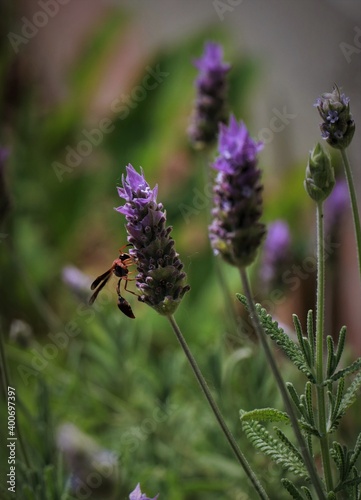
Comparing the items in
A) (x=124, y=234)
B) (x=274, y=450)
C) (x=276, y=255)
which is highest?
(x=124, y=234)

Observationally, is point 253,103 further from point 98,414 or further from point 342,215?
point 98,414

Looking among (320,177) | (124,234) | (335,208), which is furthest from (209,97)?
(124,234)

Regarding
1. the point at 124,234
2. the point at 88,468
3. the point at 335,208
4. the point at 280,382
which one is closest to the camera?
the point at 280,382

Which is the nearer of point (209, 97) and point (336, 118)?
point (336, 118)

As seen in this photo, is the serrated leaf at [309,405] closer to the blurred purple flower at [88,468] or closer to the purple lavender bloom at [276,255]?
the blurred purple flower at [88,468]

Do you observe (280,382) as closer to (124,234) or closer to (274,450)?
(274,450)

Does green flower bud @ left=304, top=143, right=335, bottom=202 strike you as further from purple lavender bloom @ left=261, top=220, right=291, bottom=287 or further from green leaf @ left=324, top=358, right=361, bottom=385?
purple lavender bloom @ left=261, top=220, right=291, bottom=287

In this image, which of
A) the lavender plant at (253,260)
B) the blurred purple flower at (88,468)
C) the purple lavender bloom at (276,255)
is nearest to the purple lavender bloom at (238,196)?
the lavender plant at (253,260)

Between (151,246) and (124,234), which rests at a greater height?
(124,234)
